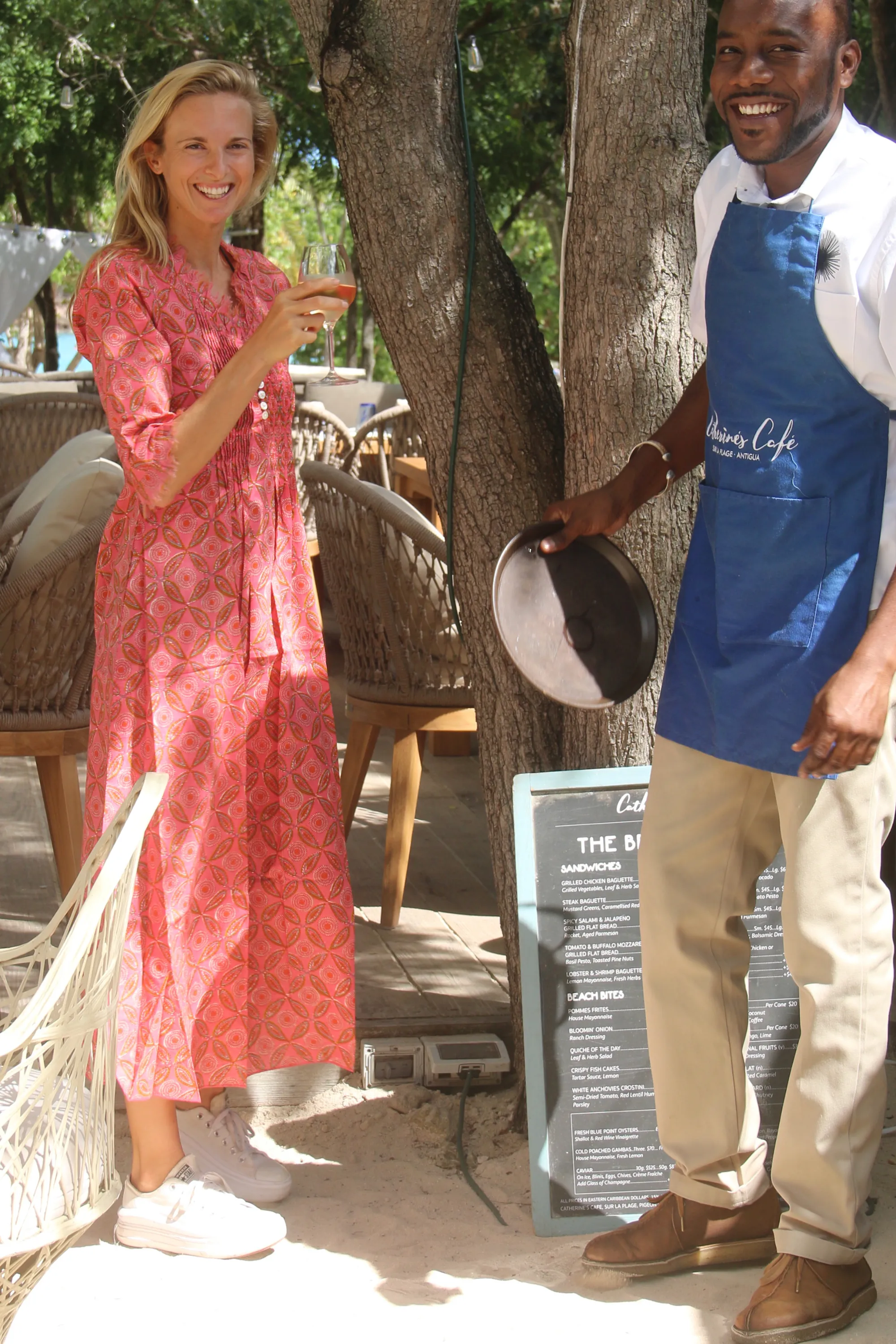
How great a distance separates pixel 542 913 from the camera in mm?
2693

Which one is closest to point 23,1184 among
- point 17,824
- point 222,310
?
point 222,310

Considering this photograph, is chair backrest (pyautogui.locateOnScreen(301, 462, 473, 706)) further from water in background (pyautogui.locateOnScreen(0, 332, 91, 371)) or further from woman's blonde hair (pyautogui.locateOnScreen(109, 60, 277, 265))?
water in background (pyautogui.locateOnScreen(0, 332, 91, 371))

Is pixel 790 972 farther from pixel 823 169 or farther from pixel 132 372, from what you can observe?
pixel 132 372

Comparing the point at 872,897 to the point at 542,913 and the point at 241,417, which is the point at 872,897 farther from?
the point at 241,417

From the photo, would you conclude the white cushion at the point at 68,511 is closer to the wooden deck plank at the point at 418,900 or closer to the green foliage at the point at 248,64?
the wooden deck plank at the point at 418,900

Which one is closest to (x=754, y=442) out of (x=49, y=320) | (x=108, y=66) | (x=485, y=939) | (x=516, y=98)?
(x=485, y=939)

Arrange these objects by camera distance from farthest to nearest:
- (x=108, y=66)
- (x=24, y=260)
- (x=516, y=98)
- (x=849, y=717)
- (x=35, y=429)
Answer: (x=24, y=260), (x=108, y=66), (x=516, y=98), (x=35, y=429), (x=849, y=717)

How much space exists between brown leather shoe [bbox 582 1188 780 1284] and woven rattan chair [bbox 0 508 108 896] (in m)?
1.76

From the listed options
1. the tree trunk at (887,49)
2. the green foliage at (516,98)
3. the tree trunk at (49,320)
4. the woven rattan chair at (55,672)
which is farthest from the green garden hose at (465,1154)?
the tree trunk at (49,320)

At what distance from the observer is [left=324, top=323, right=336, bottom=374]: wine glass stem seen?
243 cm

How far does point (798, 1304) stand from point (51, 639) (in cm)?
235

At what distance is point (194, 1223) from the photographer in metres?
2.49

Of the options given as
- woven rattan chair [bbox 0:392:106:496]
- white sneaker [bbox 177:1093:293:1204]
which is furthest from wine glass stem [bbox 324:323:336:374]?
woven rattan chair [bbox 0:392:106:496]

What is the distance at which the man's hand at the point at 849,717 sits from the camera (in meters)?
1.88
